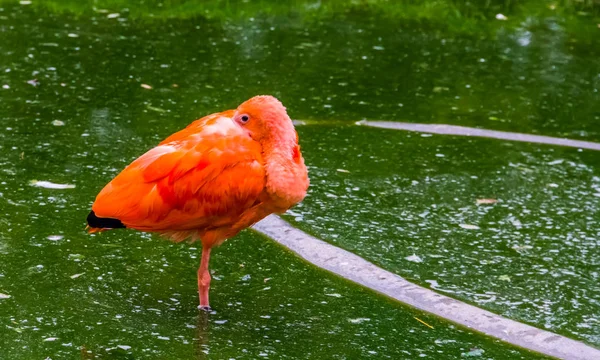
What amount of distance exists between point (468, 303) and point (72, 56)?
4793 millimetres

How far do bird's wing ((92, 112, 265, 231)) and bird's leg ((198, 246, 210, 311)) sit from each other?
14cm

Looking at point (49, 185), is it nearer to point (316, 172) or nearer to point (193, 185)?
point (316, 172)

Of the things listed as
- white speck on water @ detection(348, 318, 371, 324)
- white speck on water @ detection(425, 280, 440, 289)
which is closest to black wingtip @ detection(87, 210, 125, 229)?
white speck on water @ detection(348, 318, 371, 324)

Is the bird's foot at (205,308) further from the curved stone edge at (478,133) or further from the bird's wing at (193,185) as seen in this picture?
the curved stone edge at (478,133)

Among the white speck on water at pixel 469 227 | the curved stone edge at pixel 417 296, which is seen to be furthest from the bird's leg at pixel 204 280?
the white speck on water at pixel 469 227

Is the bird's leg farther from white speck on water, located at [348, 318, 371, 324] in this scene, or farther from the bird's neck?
white speck on water, located at [348, 318, 371, 324]

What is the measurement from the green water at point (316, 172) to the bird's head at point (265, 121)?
0.76m

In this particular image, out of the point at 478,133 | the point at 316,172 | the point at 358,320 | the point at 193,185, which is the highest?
the point at 193,185

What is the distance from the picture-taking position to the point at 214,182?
166 inches

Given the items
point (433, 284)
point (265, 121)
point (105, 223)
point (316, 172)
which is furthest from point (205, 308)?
point (316, 172)

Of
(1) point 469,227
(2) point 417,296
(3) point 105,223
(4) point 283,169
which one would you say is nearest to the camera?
(4) point 283,169

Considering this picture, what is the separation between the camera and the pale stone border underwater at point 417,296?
169 inches

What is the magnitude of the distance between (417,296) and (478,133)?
9.12ft

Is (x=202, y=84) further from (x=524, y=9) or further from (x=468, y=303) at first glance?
(x=524, y=9)
